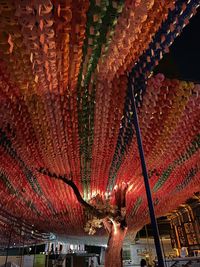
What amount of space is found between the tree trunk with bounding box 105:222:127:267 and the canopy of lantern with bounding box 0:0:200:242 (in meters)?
1.32

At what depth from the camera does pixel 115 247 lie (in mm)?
6555

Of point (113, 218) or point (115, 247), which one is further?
point (113, 218)

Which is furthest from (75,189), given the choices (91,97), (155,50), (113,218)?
(155,50)

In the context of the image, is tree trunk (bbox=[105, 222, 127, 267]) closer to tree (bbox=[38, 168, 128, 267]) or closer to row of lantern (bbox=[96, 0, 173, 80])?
tree (bbox=[38, 168, 128, 267])

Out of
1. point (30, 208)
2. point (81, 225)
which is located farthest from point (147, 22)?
point (81, 225)

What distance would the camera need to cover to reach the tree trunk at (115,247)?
20.8 ft

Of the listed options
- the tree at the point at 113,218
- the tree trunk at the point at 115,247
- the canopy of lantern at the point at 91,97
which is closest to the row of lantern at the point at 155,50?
the canopy of lantern at the point at 91,97

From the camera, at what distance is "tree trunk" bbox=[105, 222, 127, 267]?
20.8ft

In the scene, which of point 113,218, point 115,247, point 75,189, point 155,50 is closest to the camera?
point 155,50

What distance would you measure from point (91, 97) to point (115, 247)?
4.91 meters

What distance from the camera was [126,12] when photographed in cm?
200

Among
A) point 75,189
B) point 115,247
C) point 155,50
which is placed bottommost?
point 115,247

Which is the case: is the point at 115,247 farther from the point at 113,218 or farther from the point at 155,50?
the point at 155,50

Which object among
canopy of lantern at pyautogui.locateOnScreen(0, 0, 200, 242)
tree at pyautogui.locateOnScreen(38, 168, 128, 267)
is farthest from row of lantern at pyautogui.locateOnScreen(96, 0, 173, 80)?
tree at pyautogui.locateOnScreen(38, 168, 128, 267)
